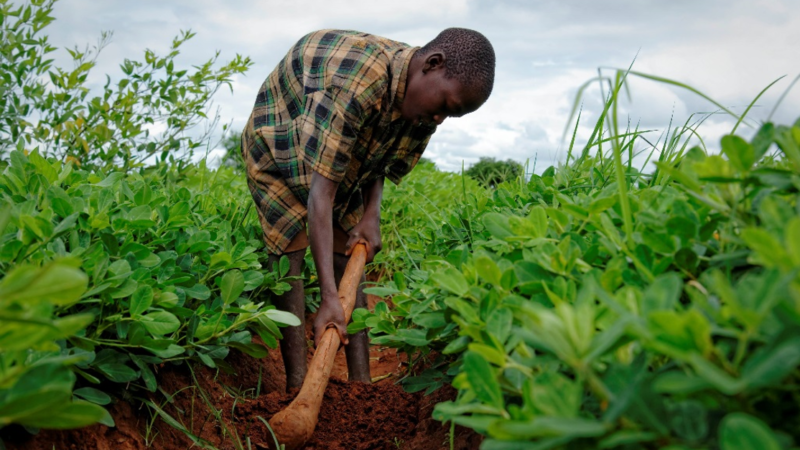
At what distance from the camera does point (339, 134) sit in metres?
2.70

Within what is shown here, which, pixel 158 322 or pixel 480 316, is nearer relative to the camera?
pixel 480 316

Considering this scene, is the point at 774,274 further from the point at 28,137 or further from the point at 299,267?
the point at 28,137

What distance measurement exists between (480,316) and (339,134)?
5.03 feet

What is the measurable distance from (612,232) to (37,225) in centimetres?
139

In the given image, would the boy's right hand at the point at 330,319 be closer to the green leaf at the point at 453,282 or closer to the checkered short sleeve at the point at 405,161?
the checkered short sleeve at the point at 405,161

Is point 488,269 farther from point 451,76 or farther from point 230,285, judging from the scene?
point 451,76

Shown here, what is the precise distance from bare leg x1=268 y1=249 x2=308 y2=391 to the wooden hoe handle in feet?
1.35

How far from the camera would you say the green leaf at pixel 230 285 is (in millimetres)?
2131

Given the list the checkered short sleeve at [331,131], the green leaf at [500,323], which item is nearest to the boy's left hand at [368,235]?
the checkered short sleeve at [331,131]

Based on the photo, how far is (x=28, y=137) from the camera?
163 inches

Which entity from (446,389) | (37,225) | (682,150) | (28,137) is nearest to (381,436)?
(446,389)

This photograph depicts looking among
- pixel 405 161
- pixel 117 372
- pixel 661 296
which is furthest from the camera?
pixel 405 161

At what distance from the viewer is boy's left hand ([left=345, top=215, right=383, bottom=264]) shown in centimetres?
320

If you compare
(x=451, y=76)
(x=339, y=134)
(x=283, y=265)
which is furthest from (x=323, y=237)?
(x=451, y=76)
